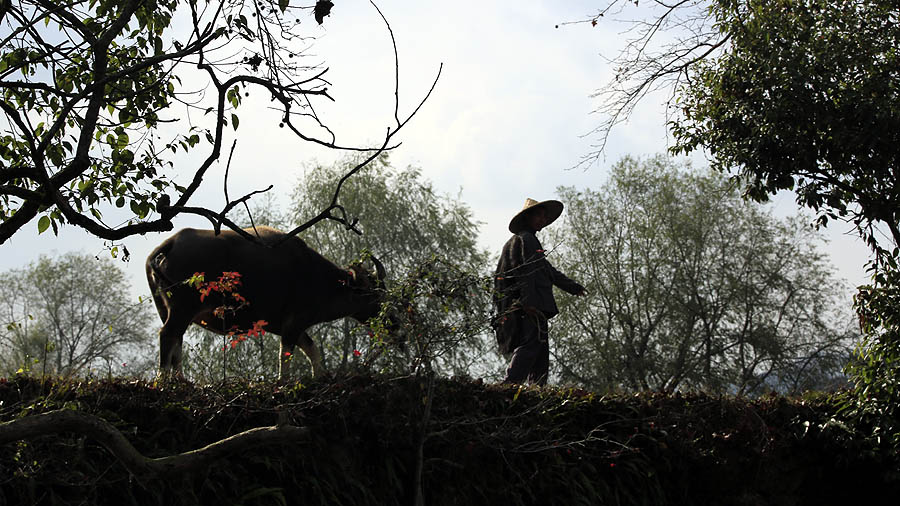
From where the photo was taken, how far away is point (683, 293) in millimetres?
30594

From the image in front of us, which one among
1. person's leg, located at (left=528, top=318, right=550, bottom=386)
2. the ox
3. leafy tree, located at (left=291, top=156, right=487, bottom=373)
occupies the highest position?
leafy tree, located at (left=291, top=156, right=487, bottom=373)

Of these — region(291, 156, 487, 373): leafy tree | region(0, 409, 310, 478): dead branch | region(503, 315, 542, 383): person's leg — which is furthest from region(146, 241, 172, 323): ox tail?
region(291, 156, 487, 373): leafy tree

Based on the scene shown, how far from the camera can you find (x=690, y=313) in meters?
30.2

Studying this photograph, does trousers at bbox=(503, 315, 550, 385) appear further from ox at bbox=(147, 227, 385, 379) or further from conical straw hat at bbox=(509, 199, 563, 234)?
Answer: ox at bbox=(147, 227, 385, 379)

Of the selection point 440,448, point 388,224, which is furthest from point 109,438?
point 388,224

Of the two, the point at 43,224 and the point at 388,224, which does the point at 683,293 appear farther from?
the point at 43,224

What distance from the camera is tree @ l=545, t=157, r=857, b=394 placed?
97.0ft

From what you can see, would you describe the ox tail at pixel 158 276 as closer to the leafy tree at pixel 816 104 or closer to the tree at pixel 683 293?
the leafy tree at pixel 816 104

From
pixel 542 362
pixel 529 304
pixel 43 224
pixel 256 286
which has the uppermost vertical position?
pixel 256 286

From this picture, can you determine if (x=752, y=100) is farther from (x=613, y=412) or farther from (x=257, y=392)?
(x=257, y=392)

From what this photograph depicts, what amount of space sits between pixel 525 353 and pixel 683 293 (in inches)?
888

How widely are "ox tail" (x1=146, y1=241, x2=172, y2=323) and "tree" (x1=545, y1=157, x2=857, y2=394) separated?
21060 millimetres

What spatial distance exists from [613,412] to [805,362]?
24.4 metres

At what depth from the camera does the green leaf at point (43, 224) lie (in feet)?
17.1
